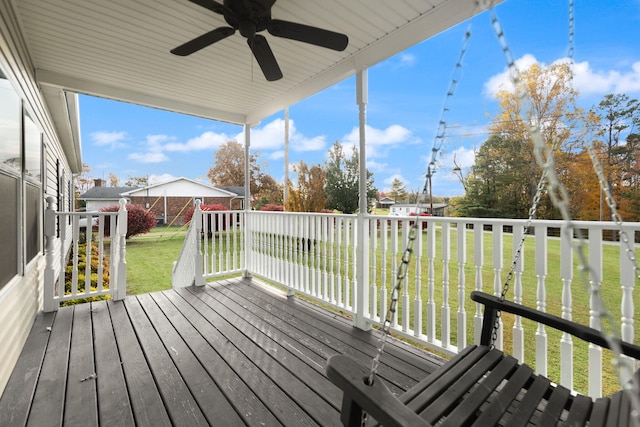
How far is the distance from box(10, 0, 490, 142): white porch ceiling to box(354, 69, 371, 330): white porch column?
0.27m

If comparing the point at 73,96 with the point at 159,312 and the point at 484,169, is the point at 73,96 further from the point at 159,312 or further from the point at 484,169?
the point at 484,169

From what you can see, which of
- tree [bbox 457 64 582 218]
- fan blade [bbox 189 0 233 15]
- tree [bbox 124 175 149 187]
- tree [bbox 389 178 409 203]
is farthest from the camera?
tree [bbox 124 175 149 187]

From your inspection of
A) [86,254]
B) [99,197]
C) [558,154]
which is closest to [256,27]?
[86,254]

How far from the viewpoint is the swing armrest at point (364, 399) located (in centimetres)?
84

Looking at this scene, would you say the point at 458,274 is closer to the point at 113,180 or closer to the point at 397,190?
the point at 397,190

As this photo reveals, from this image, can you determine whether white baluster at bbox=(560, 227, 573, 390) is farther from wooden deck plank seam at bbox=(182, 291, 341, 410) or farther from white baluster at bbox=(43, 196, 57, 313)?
white baluster at bbox=(43, 196, 57, 313)

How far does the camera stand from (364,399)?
2.94ft

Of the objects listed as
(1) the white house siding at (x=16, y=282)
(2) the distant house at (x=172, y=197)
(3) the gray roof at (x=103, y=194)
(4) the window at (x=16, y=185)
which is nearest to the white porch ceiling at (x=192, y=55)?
(1) the white house siding at (x=16, y=282)

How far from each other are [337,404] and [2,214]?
7.77 feet

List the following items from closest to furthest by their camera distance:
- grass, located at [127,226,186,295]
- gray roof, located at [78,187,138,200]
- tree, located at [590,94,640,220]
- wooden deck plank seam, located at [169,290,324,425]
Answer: wooden deck plank seam, located at [169,290,324,425]
tree, located at [590,94,640,220]
grass, located at [127,226,186,295]
gray roof, located at [78,187,138,200]

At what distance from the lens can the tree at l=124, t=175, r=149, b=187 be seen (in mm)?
21438

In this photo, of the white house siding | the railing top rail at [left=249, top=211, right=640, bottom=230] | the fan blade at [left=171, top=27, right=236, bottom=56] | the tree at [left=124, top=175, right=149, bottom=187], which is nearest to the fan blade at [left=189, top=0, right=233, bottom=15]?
the fan blade at [left=171, top=27, right=236, bottom=56]

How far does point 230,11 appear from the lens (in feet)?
6.31

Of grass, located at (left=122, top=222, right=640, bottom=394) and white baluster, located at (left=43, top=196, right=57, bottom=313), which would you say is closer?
grass, located at (left=122, top=222, right=640, bottom=394)
